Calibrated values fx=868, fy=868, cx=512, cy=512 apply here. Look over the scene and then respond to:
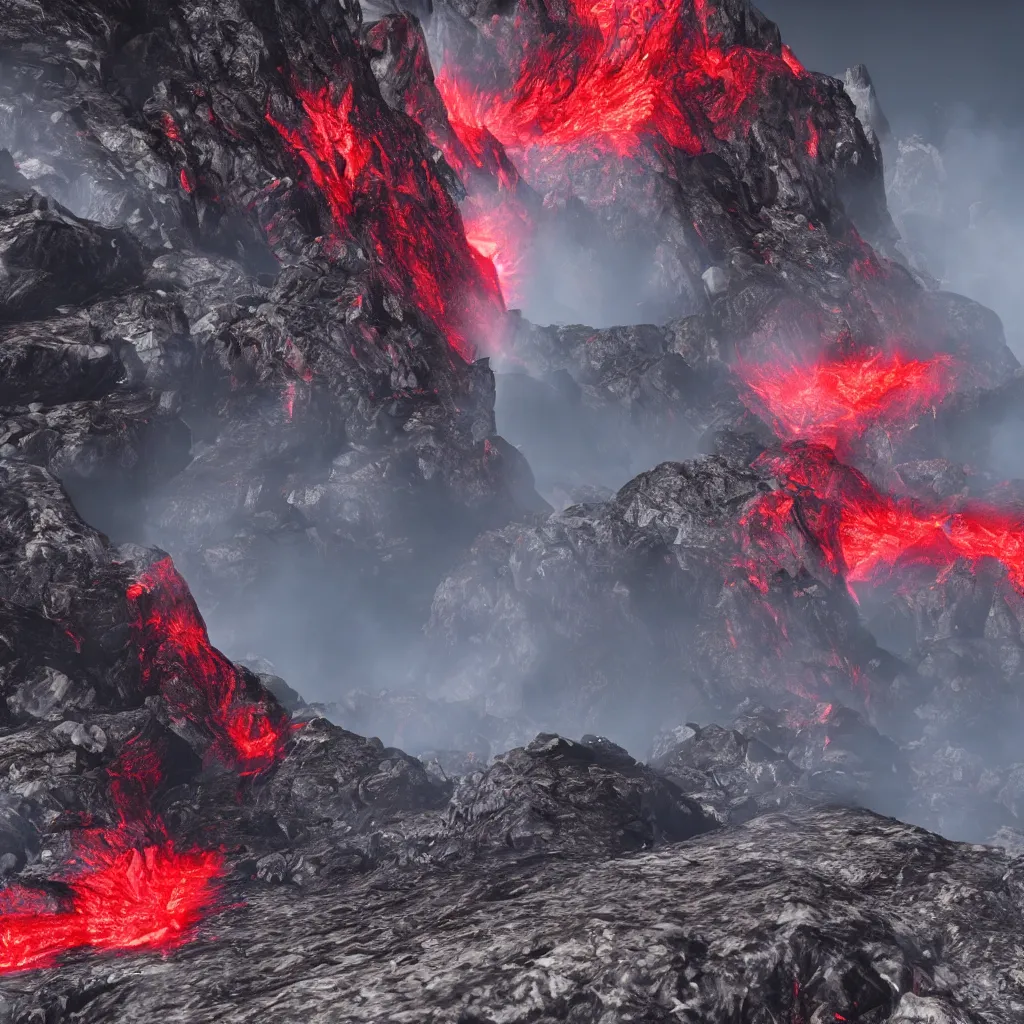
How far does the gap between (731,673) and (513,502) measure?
18168 millimetres

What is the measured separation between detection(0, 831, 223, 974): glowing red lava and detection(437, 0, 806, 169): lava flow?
72582 millimetres

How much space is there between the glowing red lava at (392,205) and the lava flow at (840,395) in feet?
81.8

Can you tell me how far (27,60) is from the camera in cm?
4788

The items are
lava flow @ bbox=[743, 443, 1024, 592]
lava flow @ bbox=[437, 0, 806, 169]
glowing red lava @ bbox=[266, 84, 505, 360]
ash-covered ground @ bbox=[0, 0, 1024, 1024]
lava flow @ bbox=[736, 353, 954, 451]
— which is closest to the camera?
ash-covered ground @ bbox=[0, 0, 1024, 1024]

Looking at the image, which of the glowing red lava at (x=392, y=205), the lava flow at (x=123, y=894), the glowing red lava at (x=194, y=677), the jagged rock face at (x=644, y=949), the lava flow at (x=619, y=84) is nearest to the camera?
the jagged rock face at (x=644, y=949)

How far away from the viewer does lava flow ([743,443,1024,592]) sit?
53.9 metres

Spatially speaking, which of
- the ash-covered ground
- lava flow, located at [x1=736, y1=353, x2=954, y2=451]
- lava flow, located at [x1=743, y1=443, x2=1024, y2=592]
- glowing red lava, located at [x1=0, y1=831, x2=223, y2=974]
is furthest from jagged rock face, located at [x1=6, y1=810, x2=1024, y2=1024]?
lava flow, located at [x1=736, y1=353, x2=954, y2=451]

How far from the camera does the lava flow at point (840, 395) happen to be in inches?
2832

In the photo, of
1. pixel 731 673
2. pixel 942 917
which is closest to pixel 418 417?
pixel 731 673

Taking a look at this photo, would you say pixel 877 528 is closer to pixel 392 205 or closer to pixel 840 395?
pixel 840 395

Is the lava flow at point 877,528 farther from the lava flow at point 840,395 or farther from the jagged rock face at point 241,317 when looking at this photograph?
the jagged rock face at point 241,317

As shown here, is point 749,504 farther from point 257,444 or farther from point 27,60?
point 27,60

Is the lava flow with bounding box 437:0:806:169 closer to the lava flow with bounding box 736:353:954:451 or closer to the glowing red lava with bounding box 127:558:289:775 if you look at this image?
the lava flow with bounding box 736:353:954:451

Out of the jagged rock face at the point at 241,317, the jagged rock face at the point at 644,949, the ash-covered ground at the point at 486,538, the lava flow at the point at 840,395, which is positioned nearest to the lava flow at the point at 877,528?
the ash-covered ground at the point at 486,538
